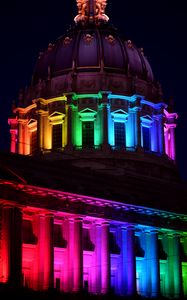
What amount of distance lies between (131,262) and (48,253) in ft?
29.5

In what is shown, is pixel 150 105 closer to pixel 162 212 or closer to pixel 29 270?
pixel 162 212

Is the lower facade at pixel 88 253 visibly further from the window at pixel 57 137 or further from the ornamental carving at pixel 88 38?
the ornamental carving at pixel 88 38

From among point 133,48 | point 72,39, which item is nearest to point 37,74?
point 72,39

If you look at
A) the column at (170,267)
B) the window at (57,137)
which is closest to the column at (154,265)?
the column at (170,267)

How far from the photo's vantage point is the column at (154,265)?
6353 cm

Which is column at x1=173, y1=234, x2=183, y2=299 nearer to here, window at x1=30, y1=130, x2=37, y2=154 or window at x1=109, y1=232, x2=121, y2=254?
window at x1=109, y1=232, x2=121, y2=254

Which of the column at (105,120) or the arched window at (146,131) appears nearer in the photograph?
the column at (105,120)

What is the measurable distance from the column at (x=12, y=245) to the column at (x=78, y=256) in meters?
5.99

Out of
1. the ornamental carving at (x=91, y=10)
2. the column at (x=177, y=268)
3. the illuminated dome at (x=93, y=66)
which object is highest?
the ornamental carving at (x=91, y=10)

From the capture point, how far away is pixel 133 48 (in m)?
87.4

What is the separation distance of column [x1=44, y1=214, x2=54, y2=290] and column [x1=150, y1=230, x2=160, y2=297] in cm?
1137

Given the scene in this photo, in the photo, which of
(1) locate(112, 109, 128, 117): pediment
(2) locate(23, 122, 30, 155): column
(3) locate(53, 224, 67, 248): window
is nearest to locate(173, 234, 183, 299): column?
(3) locate(53, 224, 67, 248): window

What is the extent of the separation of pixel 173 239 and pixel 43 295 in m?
21.7

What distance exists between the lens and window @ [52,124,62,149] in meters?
80.1
